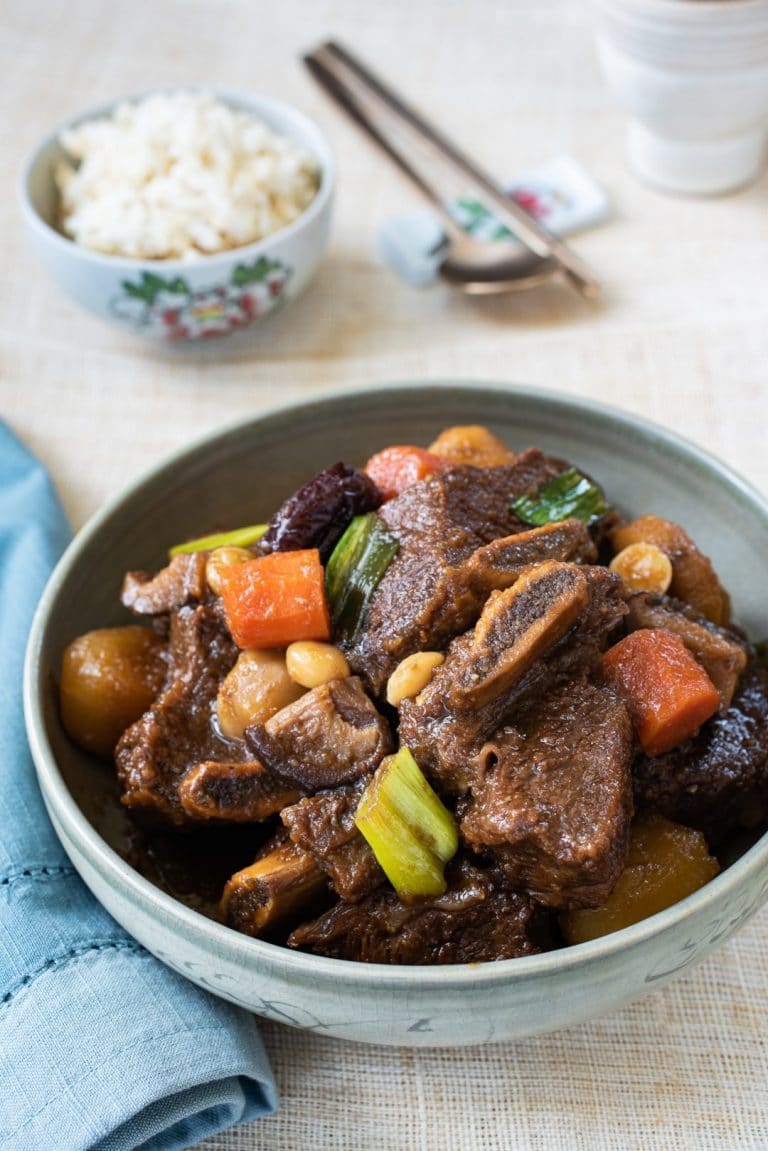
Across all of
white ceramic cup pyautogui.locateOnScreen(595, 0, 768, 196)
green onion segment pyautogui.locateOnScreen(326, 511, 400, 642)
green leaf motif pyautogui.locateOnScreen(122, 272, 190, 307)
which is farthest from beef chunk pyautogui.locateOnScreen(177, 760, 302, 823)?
white ceramic cup pyautogui.locateOnScreen(595, 0, 768, 196)

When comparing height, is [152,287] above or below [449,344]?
above

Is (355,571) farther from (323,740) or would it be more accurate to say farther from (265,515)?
(265,515)

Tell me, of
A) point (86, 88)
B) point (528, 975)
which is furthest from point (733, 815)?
point (86, 88)

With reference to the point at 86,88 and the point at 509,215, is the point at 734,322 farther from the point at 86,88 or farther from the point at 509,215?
the point at 86,88

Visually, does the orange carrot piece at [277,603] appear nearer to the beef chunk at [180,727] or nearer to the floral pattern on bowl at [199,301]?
the beef chunk at [180,727]

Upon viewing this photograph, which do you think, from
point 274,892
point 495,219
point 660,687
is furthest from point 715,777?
point 495,219

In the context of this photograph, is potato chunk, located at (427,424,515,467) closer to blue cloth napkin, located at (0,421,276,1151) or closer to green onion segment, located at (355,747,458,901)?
green onion segment, located at (355,747,458,901)
